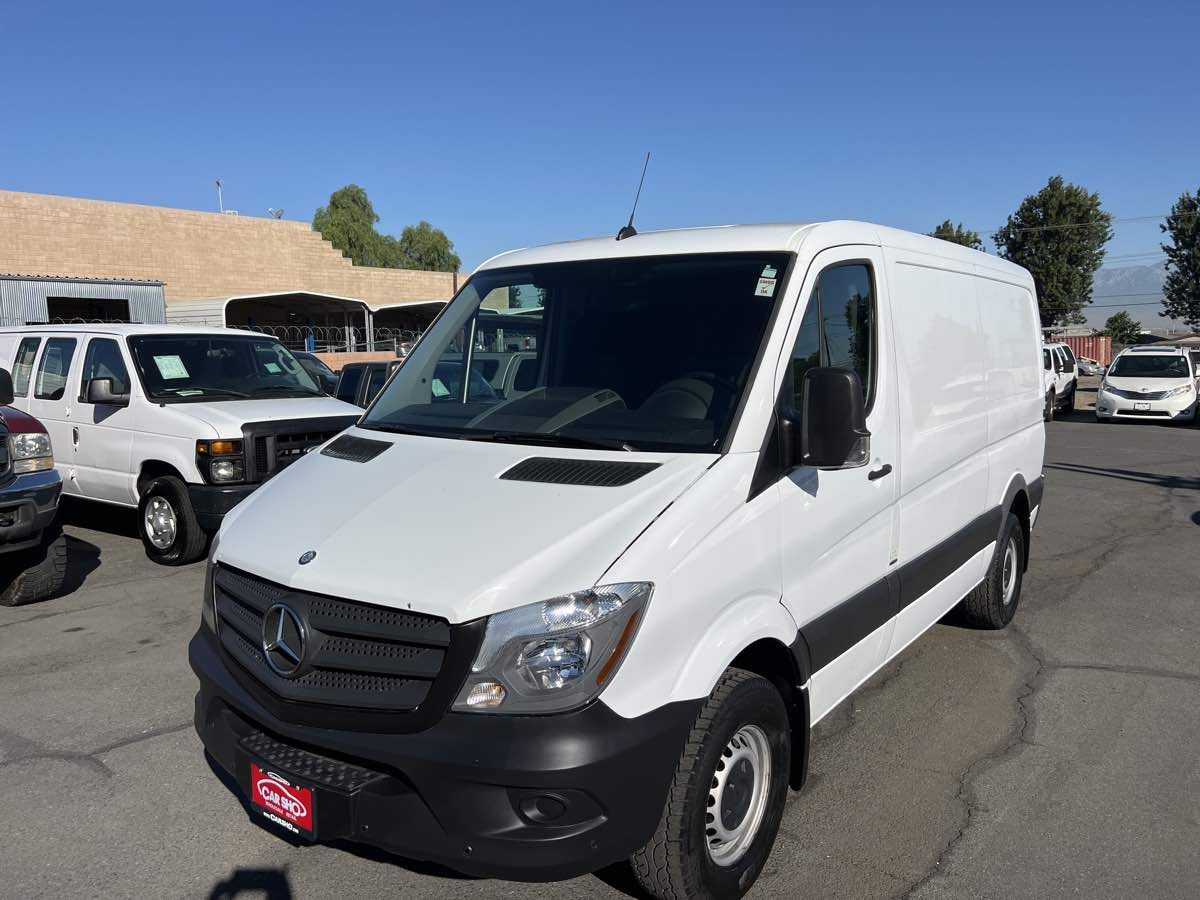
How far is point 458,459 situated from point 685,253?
1233 millimetres

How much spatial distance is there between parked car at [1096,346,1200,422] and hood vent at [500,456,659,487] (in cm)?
2033

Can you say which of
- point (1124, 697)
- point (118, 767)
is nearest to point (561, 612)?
point (118, 767)

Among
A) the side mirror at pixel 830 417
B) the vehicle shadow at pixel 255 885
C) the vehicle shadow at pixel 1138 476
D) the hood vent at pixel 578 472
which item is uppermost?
the side mirror at pixel 830 417

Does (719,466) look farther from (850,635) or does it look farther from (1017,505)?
(1017,505)

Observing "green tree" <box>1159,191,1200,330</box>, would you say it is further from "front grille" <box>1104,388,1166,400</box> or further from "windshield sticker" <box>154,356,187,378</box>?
"windshield sticker" <box>154,356,187,378</box>

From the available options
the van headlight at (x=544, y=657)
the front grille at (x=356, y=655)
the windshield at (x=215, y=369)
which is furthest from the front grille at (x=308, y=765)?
the windshield at (x=215, y=369)

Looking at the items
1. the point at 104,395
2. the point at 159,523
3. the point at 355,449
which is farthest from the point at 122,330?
the point at 355,449

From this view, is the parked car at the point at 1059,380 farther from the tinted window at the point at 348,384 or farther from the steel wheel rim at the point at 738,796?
the steel wheel rim at the point at 738,796

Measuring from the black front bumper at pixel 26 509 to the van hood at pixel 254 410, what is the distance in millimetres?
1358

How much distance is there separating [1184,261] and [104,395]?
6222 centimetres

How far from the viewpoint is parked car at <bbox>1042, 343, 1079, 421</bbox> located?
21.2 m

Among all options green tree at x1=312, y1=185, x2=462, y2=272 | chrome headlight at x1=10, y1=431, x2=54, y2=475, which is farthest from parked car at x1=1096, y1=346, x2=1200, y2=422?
green tree at x1=312, y1=185, x2=462, y2=272

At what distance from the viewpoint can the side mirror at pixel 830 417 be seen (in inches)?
119

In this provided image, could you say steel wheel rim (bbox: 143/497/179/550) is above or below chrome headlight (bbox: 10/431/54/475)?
below
